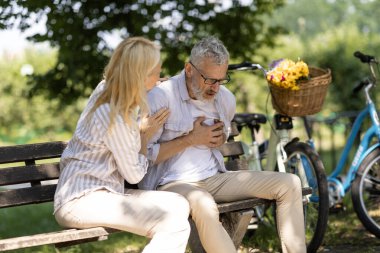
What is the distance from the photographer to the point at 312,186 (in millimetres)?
4809

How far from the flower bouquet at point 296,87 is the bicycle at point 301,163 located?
0.15 m

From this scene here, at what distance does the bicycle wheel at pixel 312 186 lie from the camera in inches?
178

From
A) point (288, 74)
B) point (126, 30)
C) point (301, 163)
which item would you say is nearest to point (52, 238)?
point (288, 74)

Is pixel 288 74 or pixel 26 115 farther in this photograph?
pixel 26 115

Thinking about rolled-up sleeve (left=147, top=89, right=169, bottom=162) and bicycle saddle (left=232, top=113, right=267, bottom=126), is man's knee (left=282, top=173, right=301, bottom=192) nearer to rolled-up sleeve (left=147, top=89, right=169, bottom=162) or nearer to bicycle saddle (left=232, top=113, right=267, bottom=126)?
rolled-up sleeve (left=147, top=89, right=169, bottom=162)

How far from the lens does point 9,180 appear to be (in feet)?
12.6

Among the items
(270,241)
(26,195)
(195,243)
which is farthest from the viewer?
(270,241)

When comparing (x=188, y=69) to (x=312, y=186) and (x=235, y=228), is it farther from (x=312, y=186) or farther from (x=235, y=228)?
(x=312, y=186)

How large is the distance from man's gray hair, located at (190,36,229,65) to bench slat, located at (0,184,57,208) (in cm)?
110

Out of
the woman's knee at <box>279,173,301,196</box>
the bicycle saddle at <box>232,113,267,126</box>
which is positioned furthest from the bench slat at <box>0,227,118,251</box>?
the bicycle saddle at <box>232,113,267,126</box>

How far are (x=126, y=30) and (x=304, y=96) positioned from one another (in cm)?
304

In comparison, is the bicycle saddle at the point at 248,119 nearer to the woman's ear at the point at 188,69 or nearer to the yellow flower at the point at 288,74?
the yellow flower at the point at 288,74

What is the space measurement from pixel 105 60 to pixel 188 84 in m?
3.24

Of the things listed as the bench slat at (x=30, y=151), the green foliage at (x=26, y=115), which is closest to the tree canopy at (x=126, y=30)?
the bench slat at (x=30, y=151)
